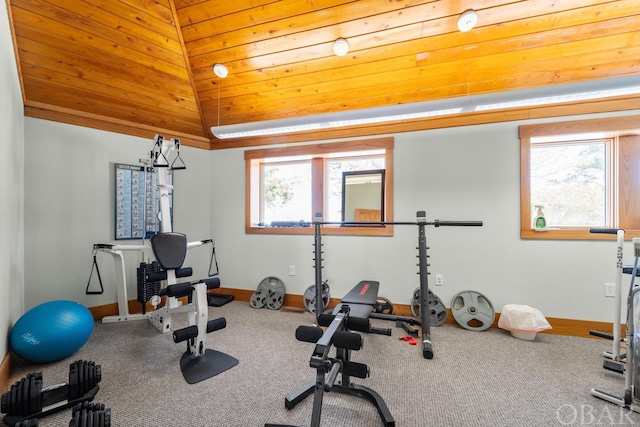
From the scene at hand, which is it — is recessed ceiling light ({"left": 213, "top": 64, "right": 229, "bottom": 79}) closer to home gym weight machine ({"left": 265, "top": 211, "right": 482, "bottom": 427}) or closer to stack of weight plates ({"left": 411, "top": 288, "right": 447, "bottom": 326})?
home gym weight machine ({"left": 265, "top": 211, "right": 482, "bottom": 427})

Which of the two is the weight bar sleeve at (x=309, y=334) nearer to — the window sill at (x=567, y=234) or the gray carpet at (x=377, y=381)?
the gray carpet at (x=377, y=381)

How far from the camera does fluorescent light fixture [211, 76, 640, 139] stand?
213cm

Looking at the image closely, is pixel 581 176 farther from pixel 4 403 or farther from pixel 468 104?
pixel 4 403

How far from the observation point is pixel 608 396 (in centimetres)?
181

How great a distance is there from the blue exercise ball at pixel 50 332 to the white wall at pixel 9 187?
91 millimetres

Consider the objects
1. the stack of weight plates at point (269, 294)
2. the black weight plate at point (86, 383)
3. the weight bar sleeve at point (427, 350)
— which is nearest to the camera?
the black weight plate at point (86, 383)

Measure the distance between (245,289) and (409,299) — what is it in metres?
2.20

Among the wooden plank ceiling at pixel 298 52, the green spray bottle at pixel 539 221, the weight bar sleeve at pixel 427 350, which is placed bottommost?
the weight bar sleeve at pixel 427 350

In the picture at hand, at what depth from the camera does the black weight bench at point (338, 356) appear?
1.35 metres

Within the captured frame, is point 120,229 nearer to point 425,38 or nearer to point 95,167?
point 95,167

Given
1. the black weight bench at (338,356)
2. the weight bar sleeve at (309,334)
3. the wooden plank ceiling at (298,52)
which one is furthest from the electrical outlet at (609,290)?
the weight bar sleeve at (309,334)

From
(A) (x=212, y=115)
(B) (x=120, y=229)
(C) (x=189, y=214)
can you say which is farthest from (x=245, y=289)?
(A) (x=212, y=115)

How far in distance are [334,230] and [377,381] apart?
6.39 ft

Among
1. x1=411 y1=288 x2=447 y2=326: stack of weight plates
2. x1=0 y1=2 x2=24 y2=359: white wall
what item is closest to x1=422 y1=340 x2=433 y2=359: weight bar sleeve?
x1=411 y1=288 x2=447 y2=326: stack of weight plates
